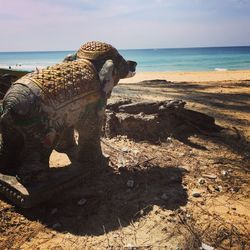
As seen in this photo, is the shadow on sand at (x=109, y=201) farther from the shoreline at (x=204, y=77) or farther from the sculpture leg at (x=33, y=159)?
the shoreline at (x=204, y=77)

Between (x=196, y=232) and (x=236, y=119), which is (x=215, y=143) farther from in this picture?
(x=196, y=232)

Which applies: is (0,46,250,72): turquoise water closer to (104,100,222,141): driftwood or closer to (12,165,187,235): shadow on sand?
(104,100,222,141): driftwood

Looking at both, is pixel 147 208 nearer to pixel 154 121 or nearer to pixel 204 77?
pixel 154 121

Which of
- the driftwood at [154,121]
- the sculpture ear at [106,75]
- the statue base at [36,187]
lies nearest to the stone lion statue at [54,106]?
the sculpture ear at [106,75]

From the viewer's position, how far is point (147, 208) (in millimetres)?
3447

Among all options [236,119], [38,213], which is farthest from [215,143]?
[38,213]

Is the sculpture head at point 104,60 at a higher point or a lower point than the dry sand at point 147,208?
higher

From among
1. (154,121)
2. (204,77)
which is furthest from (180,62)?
(154,121)

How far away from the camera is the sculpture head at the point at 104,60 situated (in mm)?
3723

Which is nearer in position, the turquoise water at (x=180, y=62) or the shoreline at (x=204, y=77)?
the shoreline at (x=204, y=77)

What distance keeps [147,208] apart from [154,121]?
85.8 inches

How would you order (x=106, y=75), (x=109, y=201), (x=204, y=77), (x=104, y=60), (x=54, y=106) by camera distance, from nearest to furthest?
(x=54, y=106) < (x=109, y=201) < (x=106, y=75) < (x=104, y=60) < (x=204, y=77)

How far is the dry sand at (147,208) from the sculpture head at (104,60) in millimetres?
1116

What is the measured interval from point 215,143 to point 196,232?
101 inches
